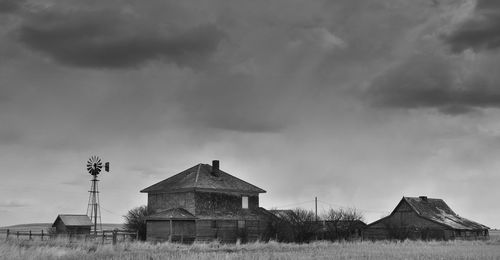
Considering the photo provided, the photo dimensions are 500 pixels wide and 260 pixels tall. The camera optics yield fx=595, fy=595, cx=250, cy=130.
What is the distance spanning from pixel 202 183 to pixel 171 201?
11.6 feet

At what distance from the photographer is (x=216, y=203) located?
53375 millimetres

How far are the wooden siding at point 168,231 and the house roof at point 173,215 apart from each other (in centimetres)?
41

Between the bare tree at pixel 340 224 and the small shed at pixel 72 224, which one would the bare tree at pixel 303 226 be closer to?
the bare tree at pixel 340 224

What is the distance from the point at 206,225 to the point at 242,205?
511 centimetres

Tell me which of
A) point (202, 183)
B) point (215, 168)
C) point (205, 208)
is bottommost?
point (205, 208)

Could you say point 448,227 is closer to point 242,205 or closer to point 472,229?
point 472,229

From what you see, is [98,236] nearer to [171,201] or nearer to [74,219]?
[171,201]

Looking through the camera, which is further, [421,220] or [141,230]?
[421,220]

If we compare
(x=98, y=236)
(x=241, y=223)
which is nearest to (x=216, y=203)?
(x=241, y=223)

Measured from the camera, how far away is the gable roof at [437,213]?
6618 cm

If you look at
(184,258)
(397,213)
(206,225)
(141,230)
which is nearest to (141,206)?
(141,230)

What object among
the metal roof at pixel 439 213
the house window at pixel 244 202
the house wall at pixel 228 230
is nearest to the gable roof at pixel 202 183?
the house window at pixel 244 202

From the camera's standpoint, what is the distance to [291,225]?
52562mm

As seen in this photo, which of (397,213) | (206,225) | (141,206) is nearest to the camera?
(206,225)
